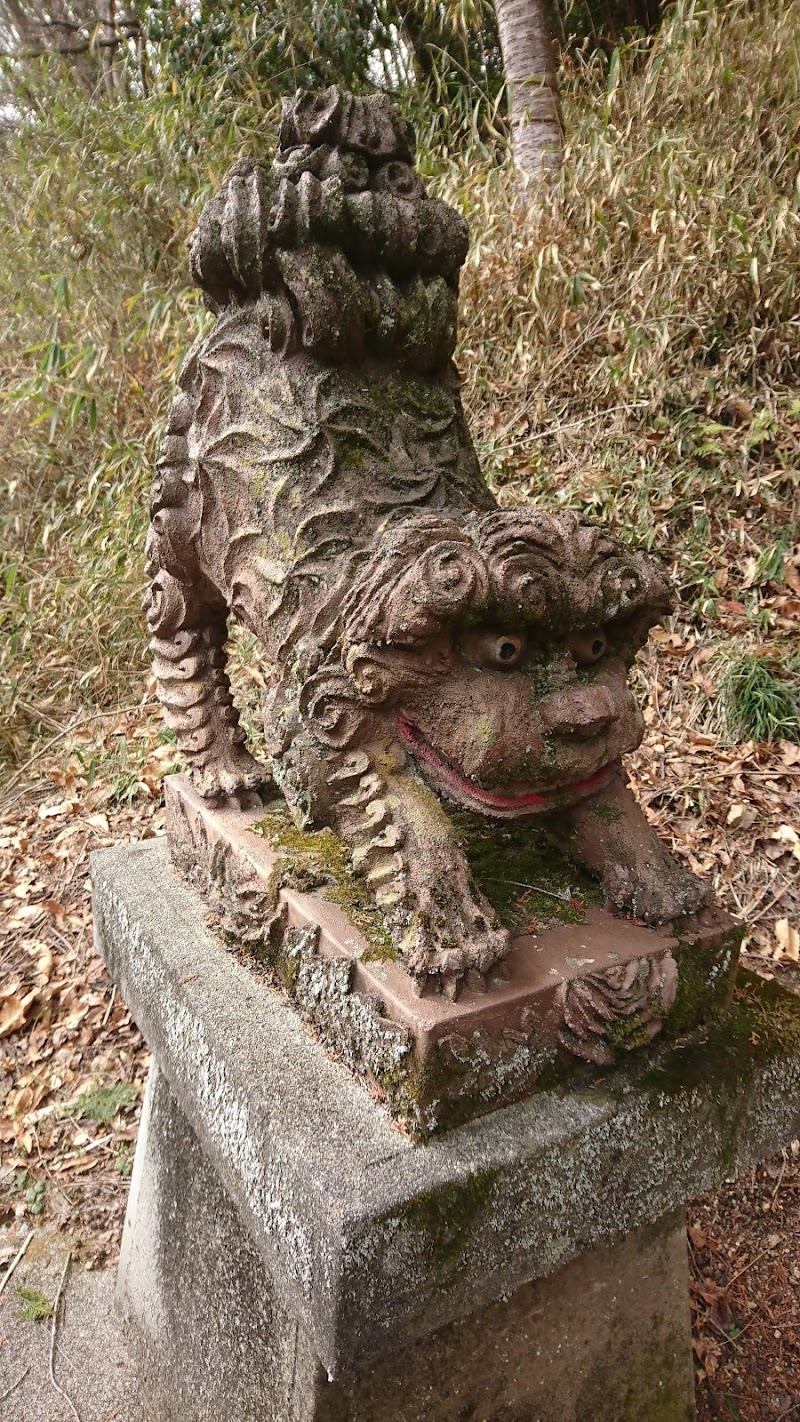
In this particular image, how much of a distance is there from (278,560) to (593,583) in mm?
496

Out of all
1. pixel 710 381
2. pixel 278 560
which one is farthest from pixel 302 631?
pixel 710 381

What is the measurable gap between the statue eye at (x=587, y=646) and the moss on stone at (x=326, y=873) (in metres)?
0.46

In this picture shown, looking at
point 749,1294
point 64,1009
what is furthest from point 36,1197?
point 749,1294

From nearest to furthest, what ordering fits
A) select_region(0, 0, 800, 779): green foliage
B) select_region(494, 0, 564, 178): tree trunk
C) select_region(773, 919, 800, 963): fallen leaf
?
select_region(773, 919, 800, 963): fallen leaf → select_region(0, 0, 800, 779): green foliage → select_region(494, 0, 564, 178): tree trunk

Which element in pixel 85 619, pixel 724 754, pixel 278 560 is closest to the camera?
pixel 278 560

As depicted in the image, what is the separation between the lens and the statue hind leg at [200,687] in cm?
179

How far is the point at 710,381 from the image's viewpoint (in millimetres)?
3197

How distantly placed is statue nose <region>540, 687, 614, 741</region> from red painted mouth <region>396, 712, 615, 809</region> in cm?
11

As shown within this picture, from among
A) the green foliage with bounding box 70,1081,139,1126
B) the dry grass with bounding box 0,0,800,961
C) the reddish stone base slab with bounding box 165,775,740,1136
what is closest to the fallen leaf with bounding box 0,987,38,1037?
the green foliage with bounding box 70,1081,139,1126

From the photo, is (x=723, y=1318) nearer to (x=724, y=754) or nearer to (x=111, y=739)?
(x=724, y=754)

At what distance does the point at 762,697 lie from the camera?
101 inches

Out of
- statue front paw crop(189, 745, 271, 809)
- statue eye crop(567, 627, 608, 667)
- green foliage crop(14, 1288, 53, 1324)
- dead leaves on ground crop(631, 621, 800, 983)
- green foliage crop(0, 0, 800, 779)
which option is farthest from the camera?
green foliage crop(0, 0, 800, 779)

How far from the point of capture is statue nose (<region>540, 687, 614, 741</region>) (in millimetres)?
1191

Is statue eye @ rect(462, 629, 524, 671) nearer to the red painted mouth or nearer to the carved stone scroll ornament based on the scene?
the red painted mouth
